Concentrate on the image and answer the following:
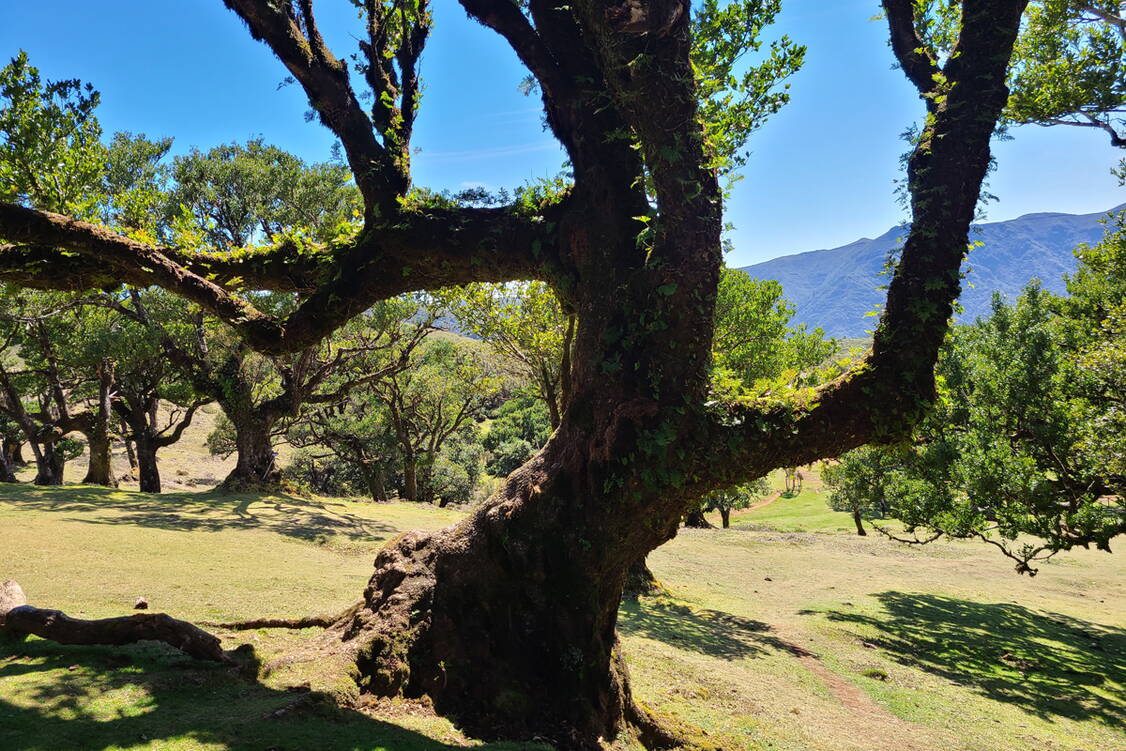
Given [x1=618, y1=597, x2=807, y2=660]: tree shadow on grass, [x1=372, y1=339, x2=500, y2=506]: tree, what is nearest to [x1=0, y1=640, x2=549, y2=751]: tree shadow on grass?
[x1=618, y1=597, x2=807, y2=660]: tree shadow on grass

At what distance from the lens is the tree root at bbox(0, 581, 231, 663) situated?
16.3 feet

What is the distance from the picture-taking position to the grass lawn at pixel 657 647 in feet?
13.4

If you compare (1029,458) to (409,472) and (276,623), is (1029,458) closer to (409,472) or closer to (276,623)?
(276,623)

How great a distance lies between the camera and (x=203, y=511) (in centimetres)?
1459

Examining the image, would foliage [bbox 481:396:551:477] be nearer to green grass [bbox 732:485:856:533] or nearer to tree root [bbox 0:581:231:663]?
green grass [bbox 732:485:856:533]

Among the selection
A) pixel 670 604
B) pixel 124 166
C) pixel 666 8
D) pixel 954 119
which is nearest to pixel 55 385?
pixel 124 166

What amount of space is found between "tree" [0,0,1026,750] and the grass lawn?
92 cm

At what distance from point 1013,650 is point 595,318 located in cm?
1234

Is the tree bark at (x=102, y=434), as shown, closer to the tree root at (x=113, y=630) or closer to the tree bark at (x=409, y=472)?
the tree bark at (x=409, y=472)

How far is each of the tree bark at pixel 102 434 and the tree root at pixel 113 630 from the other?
59.6 feet

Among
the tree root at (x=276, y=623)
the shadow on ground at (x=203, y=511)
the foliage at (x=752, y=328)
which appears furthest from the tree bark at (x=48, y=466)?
the foliage at (x=752, y=328)

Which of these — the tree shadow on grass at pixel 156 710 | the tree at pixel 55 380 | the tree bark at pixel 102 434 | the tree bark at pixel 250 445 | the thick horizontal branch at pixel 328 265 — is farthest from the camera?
the tree bark at pixel 102 434

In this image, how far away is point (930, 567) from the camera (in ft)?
69.1

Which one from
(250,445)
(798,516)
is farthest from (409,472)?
(798,516)
